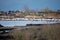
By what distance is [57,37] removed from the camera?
3.54 metres

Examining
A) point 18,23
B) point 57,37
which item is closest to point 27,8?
point 18,23

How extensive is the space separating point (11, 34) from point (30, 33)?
0.39 m

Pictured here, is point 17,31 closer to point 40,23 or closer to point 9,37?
point 9,37

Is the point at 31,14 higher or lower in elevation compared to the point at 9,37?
higher

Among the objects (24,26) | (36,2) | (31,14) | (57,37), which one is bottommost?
(57,37)

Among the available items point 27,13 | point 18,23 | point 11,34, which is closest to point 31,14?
point 27,13

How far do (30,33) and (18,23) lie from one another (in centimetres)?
32

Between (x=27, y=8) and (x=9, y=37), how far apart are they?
0.72 metres

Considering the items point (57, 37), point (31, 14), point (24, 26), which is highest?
point (31, 14)

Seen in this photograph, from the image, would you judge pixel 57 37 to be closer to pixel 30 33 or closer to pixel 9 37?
pixel 30 33

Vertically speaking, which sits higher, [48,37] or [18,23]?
[18,23]

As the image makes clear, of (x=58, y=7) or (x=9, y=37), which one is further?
(x=58, y=7)

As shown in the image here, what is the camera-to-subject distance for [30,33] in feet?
11.2

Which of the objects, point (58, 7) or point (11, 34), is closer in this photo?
point (11, 34)
